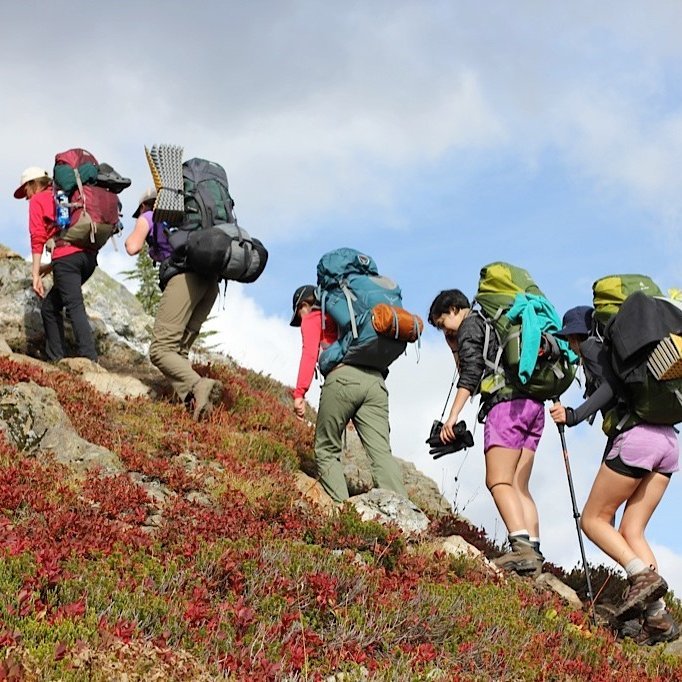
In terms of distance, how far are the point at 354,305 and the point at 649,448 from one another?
12.2 ft

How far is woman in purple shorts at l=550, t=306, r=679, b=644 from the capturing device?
758 centimetres

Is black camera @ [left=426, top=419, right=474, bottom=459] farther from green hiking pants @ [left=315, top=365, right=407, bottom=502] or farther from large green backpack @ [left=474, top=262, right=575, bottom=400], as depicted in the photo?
green hiking pants @ [left=315, top=365, right=407, bottom=502]

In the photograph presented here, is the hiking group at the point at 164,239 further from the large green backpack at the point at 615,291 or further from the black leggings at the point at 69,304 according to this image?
the large green backpack at the point at 615,291

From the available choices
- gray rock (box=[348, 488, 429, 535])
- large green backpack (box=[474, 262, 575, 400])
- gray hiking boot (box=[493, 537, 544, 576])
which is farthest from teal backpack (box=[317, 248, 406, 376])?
gray hiking boot (box=[493, 537, 544, 576])

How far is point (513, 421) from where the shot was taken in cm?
866

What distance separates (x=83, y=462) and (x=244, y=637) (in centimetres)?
415

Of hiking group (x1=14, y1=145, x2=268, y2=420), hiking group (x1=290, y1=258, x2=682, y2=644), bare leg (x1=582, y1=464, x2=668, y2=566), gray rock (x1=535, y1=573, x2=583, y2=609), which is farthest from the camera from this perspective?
hiking group (x1=14, y1=145, x2=268, y2=420)

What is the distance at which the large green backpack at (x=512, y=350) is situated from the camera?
28.0 feet

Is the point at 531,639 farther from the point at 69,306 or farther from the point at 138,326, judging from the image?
the point at 138,326

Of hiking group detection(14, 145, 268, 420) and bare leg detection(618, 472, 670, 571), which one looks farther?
hiking group detection(14, 145, 268, 420)

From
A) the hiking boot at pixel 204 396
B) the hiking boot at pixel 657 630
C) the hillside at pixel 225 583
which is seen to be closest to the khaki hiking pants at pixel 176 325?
the hiking boot at pixel 204 396

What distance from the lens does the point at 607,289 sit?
8.02 metres

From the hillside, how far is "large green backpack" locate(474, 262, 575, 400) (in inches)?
68.2

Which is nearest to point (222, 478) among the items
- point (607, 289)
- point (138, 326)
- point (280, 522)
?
point (280, 522)
